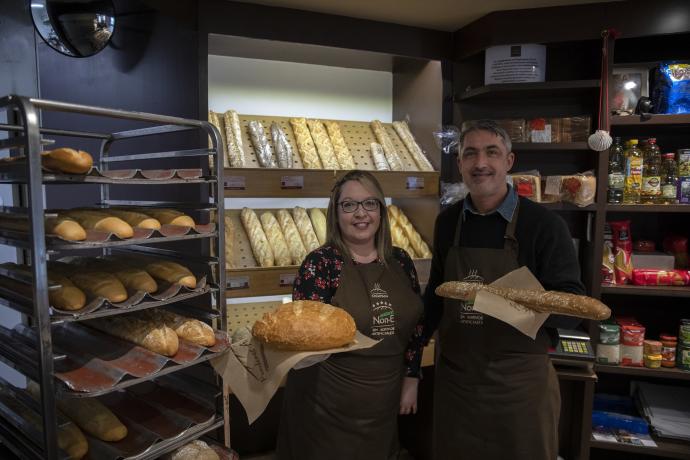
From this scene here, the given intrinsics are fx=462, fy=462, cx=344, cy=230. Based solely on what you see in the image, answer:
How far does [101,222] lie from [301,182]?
43.1 inches

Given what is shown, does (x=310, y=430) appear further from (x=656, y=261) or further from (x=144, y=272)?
(x=656, y=261)

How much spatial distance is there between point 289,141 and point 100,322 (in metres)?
1.37

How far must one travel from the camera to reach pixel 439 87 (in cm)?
258

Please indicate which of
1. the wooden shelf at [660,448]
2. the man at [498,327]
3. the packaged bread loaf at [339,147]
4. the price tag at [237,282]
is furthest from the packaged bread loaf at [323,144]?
the wooden shelf at [660,448]

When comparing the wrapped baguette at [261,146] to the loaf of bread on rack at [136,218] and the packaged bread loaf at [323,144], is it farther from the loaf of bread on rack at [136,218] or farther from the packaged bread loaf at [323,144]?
the loaf of bread on rack at [136,218]

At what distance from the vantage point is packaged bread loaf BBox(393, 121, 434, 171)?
2.64 metres

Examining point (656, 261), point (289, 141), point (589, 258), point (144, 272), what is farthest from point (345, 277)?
point (656, 261)

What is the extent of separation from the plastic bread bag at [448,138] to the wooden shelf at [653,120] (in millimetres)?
776

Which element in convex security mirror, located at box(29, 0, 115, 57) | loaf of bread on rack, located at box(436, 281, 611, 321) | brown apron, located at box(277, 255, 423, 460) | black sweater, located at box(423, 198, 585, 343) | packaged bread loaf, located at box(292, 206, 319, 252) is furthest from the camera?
packaged bread loaf, located at box(292, 206, 319, 252)

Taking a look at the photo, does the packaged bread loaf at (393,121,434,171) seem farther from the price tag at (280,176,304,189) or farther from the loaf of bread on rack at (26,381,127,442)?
the loaf of bread on rack at (26,381,127,442)

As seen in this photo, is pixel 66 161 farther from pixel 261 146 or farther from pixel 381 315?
pixel 261 146

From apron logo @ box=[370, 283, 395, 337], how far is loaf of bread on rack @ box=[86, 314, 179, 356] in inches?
29.1

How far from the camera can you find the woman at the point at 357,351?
1.76 metres

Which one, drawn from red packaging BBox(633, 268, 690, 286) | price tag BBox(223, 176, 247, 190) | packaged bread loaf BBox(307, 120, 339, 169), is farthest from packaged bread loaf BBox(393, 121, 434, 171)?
red packaging BBox(633, 268, 690, 286)
